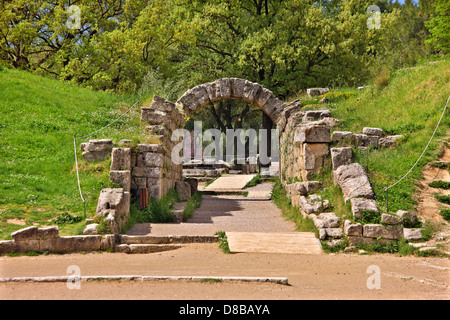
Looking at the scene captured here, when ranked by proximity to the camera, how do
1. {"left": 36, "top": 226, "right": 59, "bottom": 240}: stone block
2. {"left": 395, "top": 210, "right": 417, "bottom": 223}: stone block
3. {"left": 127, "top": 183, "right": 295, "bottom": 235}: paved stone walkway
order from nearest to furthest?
1. {"left": 36, "top": 226, "right": 59, "bottom": 240}: stone block
2. {"left": 395, "top": 210, "right": 417, "bottom": 223}: stone block
3. {"left": 127, "top": 183, "right": 295, "bottom": 235}: paved stone walkway

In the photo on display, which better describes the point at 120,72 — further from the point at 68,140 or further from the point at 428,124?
the point at 428,124

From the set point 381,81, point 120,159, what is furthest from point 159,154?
point 381,81

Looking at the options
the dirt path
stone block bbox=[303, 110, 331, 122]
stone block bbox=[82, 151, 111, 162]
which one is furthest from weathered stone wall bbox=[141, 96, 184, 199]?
stone block bbox=[303, 110, 331, 122]

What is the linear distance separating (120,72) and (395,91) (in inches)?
569

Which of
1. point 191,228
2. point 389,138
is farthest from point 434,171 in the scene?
point 191,228

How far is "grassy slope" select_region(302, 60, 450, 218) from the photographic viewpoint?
10.2 m

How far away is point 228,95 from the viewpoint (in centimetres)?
1706

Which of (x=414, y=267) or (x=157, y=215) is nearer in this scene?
(x=414, y=267)

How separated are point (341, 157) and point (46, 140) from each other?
8.68 m

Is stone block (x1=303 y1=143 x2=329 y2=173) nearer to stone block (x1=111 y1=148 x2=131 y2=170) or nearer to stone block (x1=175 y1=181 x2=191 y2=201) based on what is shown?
stone block (x1=111 y1=148 x2=131 y2=170)

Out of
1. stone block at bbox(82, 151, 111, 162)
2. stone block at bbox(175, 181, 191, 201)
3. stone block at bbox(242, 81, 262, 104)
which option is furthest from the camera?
stone block at bbox(242, 81, 262, 104)

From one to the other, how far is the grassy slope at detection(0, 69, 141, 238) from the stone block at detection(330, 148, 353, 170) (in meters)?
5.32
